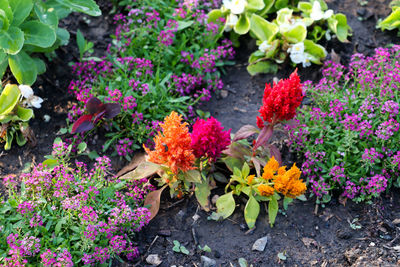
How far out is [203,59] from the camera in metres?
4.26

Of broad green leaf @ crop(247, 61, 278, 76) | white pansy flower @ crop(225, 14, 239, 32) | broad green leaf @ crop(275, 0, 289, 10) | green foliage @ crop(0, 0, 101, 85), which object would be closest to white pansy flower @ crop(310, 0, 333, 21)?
broad green leaf @ crop(275, 0, 289, 10)

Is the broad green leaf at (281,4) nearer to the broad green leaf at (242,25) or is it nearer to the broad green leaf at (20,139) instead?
the broad green leaf at (242,25)

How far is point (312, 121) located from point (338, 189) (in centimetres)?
59

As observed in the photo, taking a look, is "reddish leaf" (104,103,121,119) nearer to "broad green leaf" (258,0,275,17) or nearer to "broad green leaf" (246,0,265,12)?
"broad green leaf" (246,0,265,12)

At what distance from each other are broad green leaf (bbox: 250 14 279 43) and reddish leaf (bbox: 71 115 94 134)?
1950mm

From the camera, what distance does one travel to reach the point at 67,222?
3.04 m

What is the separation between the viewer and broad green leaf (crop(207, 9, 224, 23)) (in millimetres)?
4734

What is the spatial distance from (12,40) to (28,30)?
265 mm

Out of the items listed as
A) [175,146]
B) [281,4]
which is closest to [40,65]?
[175,146]

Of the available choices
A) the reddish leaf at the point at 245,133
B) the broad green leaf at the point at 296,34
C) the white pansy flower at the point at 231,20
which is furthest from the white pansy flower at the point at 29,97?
the broad green leaf at the point at 296,34

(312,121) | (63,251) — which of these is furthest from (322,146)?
(63,251)

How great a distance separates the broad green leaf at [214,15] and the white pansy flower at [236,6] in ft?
0.38

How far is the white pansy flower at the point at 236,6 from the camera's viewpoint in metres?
4.59

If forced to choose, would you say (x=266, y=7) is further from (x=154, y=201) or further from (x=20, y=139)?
(x=20, y=139)
